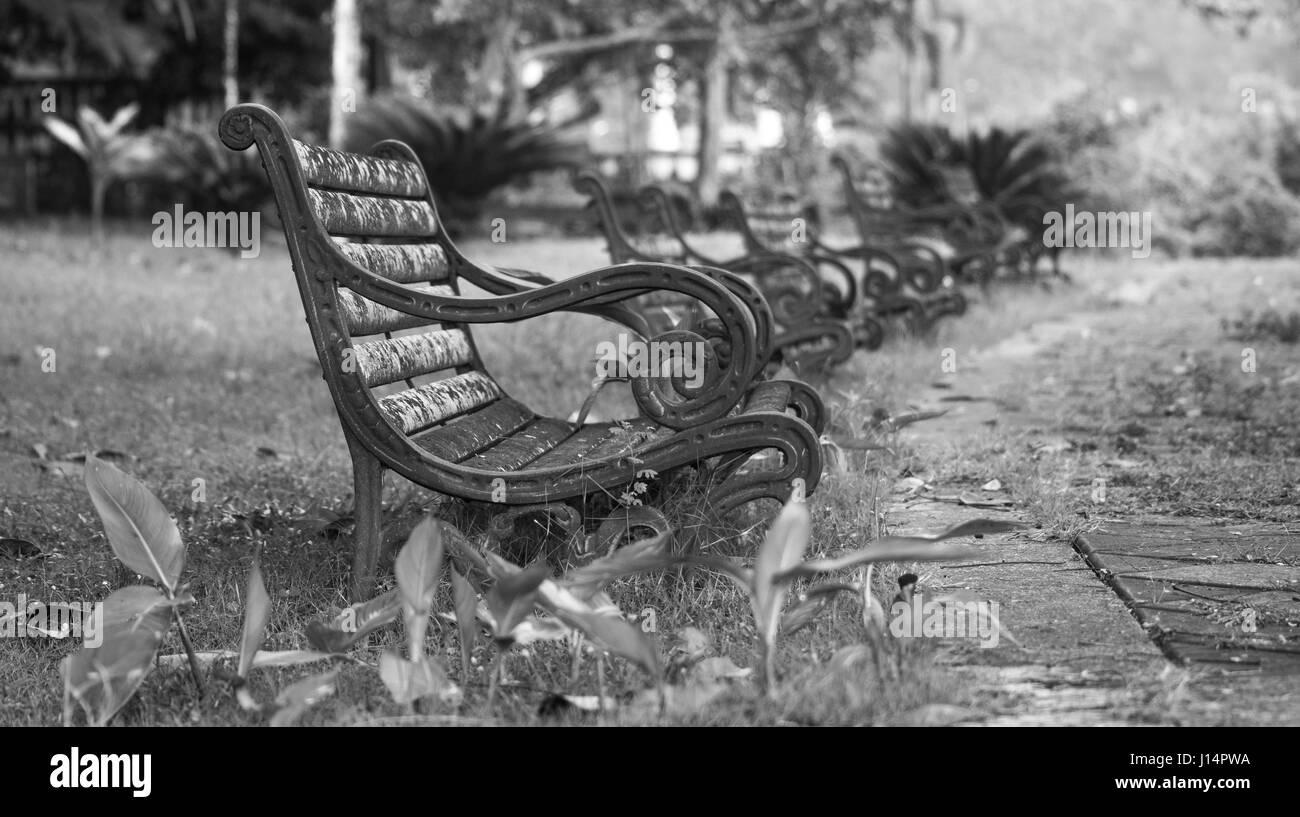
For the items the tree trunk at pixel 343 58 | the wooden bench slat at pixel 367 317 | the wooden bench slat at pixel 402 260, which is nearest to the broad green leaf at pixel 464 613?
the wooden bench slat at pixel 367 317

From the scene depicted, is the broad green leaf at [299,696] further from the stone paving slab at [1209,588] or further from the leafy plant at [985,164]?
the leafy plant at [985,164]

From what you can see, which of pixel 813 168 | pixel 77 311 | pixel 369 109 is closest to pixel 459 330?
pixel 77 311

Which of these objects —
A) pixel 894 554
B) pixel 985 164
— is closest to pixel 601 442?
pixel 894 554

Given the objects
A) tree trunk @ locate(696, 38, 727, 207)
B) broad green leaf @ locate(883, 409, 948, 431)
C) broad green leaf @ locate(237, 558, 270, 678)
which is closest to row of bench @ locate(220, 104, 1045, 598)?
broad green leaf @ locate(883, 409, 948, 431)

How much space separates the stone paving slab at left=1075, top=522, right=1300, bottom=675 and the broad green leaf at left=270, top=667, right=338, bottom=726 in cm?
139

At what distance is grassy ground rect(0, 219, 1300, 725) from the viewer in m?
2.54

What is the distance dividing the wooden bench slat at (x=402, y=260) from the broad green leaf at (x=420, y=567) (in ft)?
2.82

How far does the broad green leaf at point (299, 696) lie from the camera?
2.29 m

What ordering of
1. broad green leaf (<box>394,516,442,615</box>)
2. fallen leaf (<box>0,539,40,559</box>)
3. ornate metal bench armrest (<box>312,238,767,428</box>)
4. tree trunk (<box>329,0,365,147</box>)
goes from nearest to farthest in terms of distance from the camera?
1. broad green leaf (<box>394,516,442,615</box>)
2. ornate metal bench armrest (<box>312,238,767,428</box>)
3. fallen leaf (<box>0,539,40,559</box>)
4. tree trunk (<box>329,0,365,147</box>)

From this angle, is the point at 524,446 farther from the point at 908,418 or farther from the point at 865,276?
the point at 865,276

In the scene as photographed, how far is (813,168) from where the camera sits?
1914 cm

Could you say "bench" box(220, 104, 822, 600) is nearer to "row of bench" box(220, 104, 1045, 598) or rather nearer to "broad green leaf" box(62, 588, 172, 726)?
"row of bench" box(220, 104, 1045, 598)
